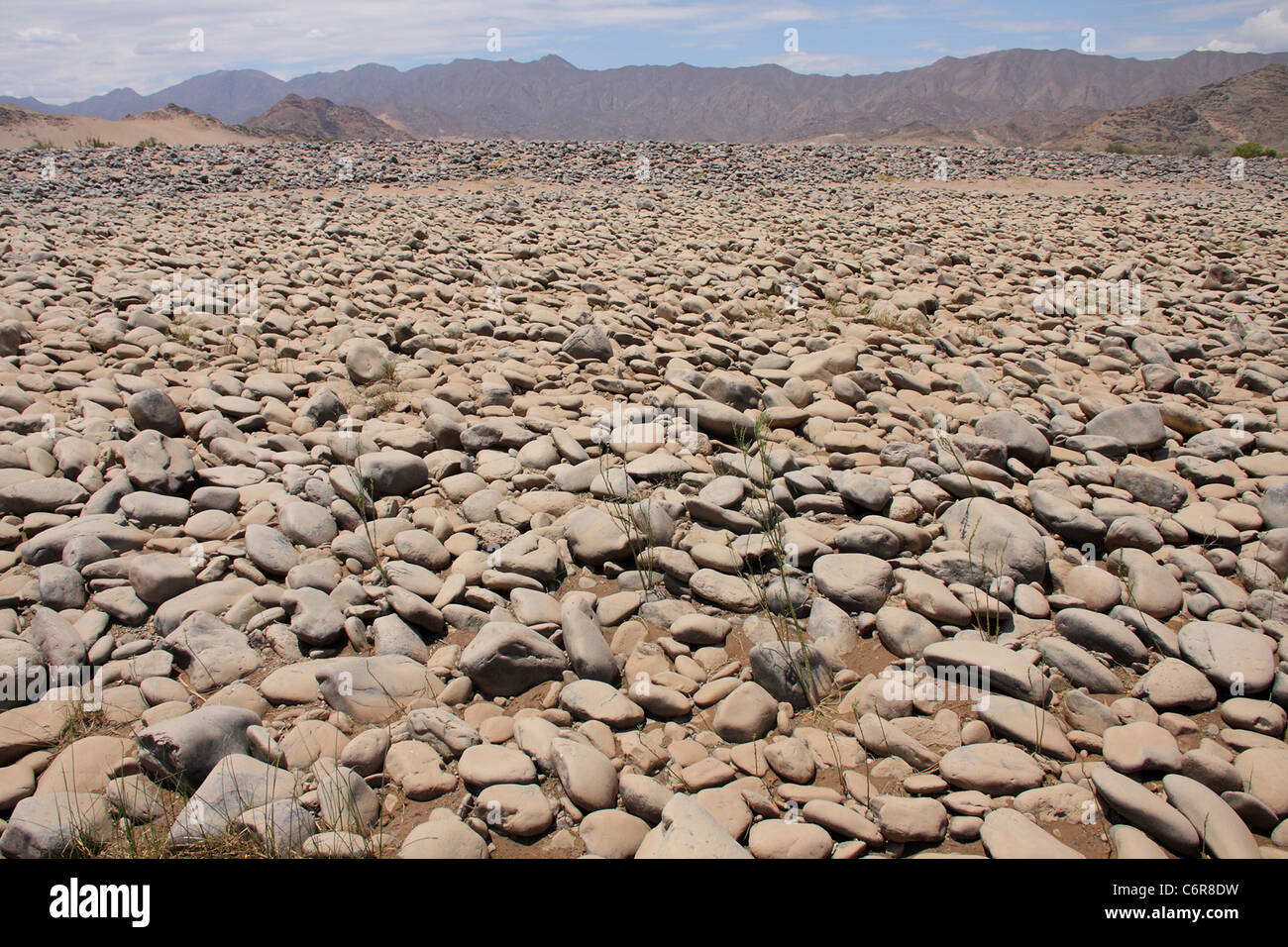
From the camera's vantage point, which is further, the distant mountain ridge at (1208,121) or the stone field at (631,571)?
the distant mountain ridge at (1208,121)

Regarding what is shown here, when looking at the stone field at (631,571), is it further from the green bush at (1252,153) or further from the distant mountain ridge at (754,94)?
the distant mountain ridge at (754,94)

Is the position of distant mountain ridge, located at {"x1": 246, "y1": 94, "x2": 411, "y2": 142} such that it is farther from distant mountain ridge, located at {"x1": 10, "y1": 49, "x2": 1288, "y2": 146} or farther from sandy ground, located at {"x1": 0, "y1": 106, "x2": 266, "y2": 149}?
distant mountain ridge, located at {"x1": 10, "y1": 49, "x2": 1288, "y2": 146}

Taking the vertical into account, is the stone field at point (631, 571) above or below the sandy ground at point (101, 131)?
below

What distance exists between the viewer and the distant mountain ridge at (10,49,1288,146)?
9269cm

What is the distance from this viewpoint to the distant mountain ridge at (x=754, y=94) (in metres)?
92.7

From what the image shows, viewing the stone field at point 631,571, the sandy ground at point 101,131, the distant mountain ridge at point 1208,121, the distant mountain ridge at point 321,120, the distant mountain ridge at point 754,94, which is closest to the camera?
the stone field at point 631,571

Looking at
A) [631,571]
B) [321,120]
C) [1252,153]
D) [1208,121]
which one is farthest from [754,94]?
[631,571]

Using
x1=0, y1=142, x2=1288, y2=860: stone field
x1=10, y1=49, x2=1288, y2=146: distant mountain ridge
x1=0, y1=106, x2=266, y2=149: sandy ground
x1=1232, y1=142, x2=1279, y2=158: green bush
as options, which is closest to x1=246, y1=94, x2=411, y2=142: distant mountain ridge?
x1=0, y1=106, x2=266, y2=149: sandy ground

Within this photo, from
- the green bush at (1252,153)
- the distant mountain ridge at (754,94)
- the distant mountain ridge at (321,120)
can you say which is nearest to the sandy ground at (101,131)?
the distant mountain ridge at (321,120)

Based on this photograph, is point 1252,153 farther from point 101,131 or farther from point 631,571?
point 101,131
